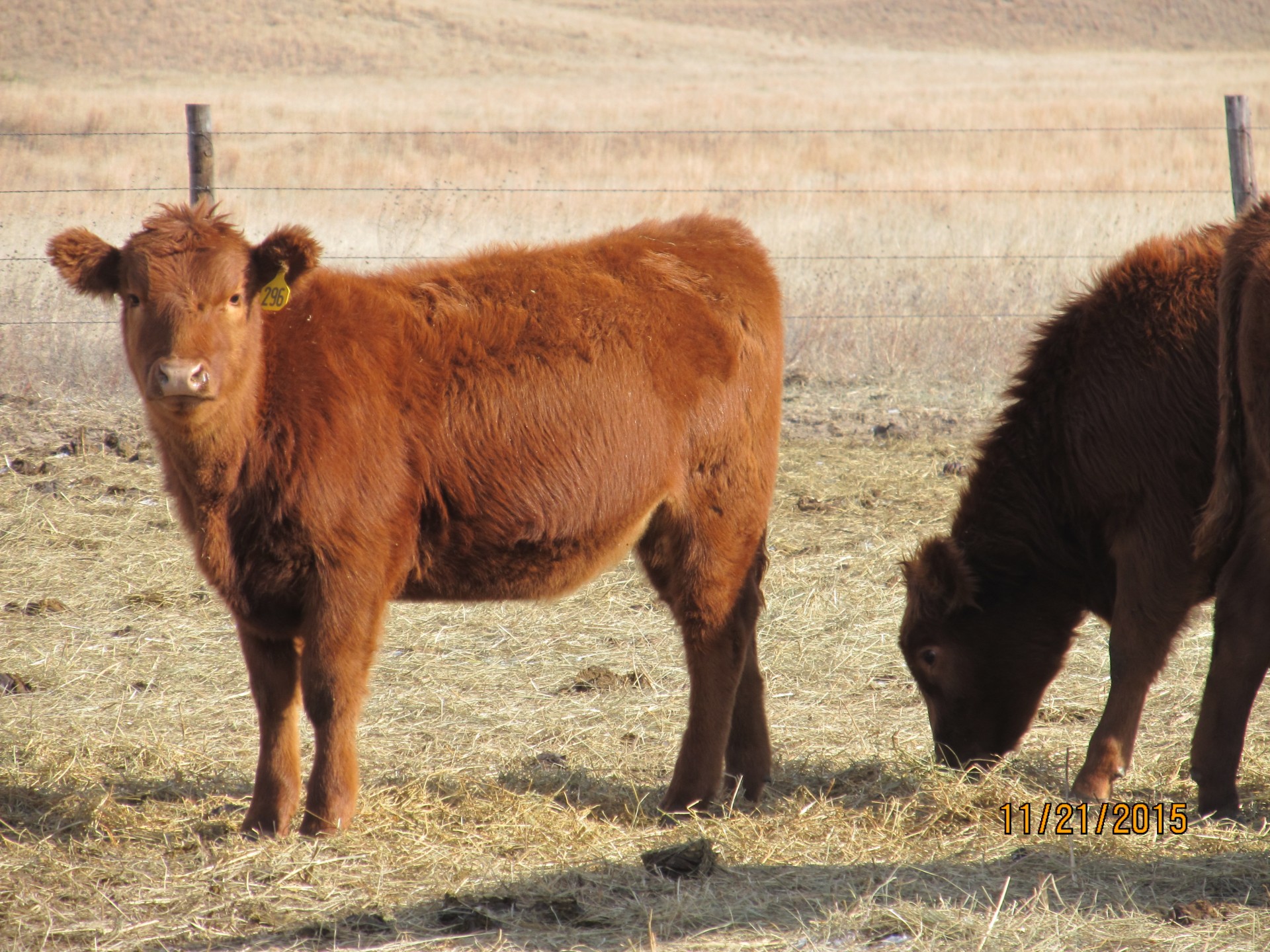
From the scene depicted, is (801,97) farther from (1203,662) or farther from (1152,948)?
(1152,948)

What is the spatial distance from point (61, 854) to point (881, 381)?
7.82 m

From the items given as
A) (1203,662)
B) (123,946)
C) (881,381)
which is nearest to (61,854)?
(123,946)

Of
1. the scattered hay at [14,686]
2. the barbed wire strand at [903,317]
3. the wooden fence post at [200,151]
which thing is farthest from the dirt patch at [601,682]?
the barbed wire strand at [903,317]

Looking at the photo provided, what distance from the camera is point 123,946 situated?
10.3 ft

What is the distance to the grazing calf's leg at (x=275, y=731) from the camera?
3.93m

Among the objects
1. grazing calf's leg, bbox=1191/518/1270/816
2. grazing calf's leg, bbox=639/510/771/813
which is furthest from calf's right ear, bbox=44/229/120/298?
grazing calf's leg, bbox=1191/518/1270/816

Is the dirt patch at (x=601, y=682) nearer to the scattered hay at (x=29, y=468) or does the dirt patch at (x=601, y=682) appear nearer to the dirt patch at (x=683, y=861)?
the dirt patch at (x=683, y=861)

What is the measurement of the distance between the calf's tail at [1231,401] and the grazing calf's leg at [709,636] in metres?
1.51

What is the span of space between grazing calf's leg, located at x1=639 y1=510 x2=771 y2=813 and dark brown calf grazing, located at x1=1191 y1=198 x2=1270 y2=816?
1482mm

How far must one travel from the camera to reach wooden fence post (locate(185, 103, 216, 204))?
8867mm

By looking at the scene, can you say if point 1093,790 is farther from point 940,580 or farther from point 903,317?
point 903,317

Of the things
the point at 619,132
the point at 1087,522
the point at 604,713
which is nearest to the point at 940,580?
the point at 1087,522

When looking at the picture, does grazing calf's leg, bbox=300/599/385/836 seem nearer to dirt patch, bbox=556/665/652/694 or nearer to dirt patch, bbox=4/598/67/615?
dirt patch, bbox=556/665/652/694

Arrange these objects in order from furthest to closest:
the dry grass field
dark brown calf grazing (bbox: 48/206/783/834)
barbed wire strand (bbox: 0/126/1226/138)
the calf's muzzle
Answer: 1. barbed wire strand (bbox: 0/126/1226/138)
2. dark brown calf grazing (bbox: 48/206/783/834)
3. the calf's muzzle
4. the dry grass field
